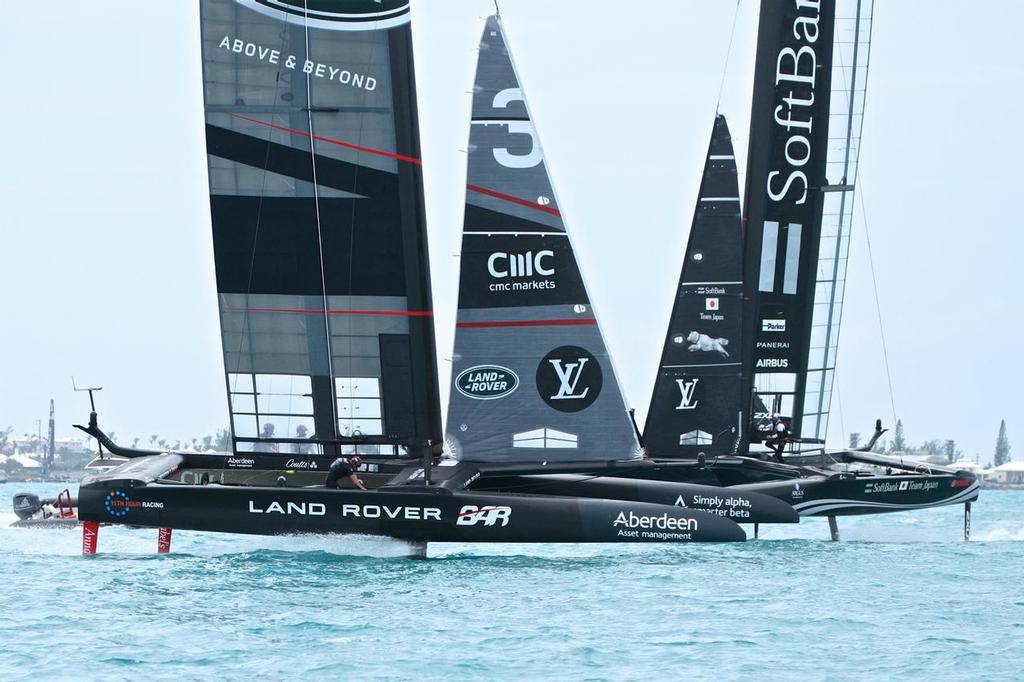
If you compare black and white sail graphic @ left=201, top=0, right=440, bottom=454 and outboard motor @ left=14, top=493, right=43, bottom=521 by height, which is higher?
black and white sail graphic @ left=201, top=0, right=440, bottom=454

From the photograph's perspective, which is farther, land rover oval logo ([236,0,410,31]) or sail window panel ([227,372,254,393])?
sail window panel ([227,372,254,393])

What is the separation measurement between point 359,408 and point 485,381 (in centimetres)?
133

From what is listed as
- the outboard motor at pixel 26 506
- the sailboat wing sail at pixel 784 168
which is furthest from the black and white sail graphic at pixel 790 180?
the outboard motor at pixel 26 506

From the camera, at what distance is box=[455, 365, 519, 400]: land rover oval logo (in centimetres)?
1502

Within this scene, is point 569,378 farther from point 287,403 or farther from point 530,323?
point 287,403

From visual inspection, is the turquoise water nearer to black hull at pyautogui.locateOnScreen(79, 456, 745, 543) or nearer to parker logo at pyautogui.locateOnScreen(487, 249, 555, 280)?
black hull at pyautogui.locateOnScreen(79, 456, 745, 543)

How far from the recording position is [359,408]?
15.1m

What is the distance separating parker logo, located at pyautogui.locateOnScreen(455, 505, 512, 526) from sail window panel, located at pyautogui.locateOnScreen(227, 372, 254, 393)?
3.06 m

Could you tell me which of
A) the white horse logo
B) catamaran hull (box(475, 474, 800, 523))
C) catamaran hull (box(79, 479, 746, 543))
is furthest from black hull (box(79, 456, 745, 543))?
the white horse logo

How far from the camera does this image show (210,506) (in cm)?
1320

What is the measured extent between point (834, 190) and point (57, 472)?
105 m

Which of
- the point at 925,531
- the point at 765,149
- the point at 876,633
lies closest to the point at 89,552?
the point at 876,633

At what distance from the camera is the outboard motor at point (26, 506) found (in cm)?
1719

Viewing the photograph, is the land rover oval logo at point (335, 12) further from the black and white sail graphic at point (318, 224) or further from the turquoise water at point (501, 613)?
the turquoise water at point (501, 613)
